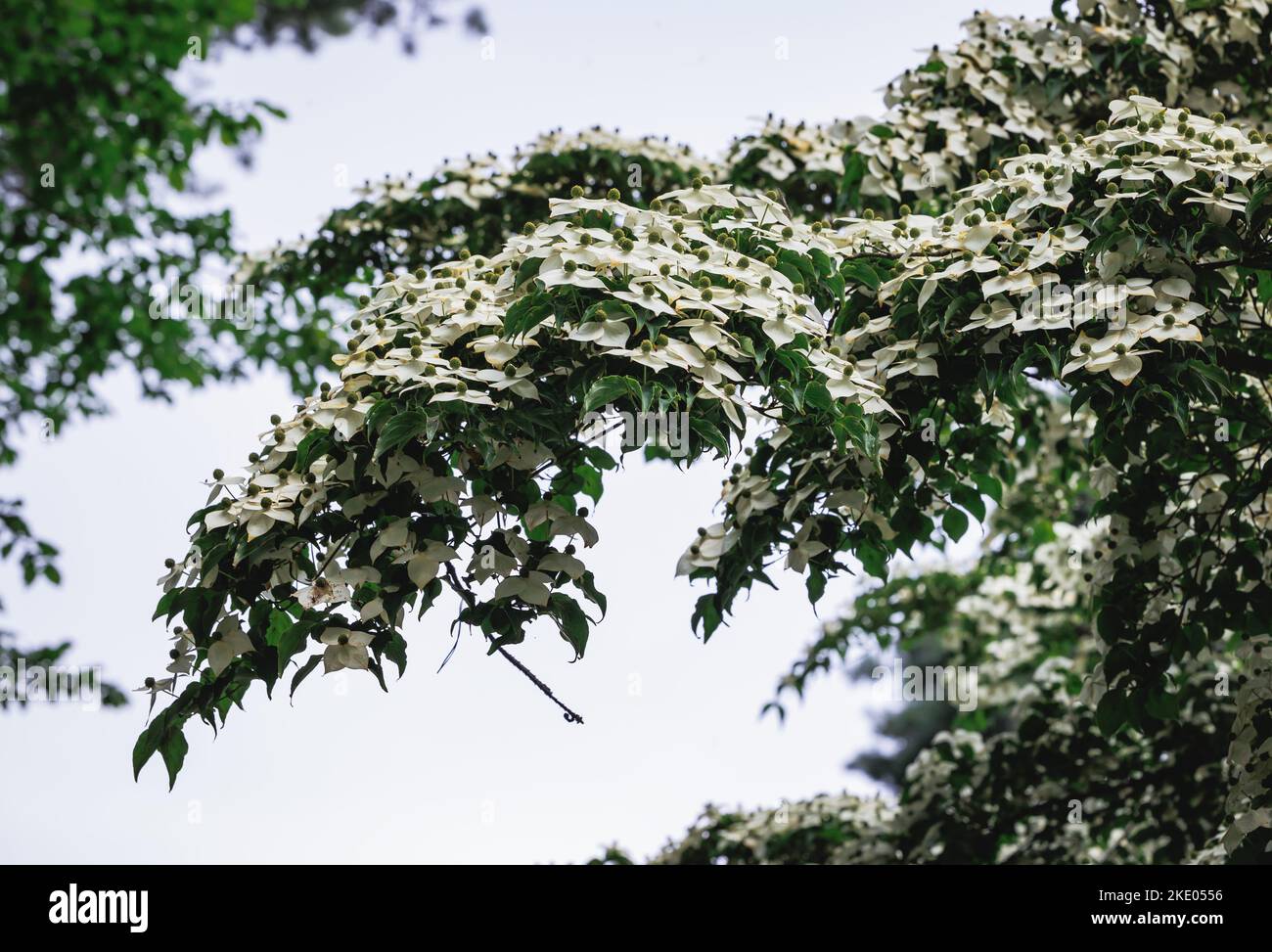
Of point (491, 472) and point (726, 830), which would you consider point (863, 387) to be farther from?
point (726, 830)

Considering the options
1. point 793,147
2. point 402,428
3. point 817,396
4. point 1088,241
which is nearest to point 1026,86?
point 793,147

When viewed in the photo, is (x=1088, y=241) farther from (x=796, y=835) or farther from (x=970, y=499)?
(x=796, y=835)

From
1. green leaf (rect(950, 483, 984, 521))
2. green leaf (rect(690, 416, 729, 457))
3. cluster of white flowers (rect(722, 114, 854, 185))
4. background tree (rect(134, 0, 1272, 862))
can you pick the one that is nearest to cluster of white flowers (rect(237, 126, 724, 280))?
cluster of white flowers (rect(722, 114, 854, 185))

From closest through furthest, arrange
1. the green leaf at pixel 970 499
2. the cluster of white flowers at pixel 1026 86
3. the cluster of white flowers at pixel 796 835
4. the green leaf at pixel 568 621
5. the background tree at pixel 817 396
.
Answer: the background tree at pixel 817 396 → the green leaf at pixel 568 621 → the green leaf at pixel 970 499 → the cluster of white flowers at pixel 1026 86 → the cluster of white flowers at pixel 796 835

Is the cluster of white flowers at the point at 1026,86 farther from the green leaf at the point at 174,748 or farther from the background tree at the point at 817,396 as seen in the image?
the green leaf at the point at 174,748

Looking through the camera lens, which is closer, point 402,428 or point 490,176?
point 402,428

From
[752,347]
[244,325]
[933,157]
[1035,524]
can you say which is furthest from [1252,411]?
[244,325]

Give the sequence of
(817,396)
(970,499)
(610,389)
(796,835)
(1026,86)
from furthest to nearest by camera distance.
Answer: (796,835) → (1026,86) → (970,499) → (817,396) → (610,389)

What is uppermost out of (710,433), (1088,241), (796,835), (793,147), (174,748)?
(793,147)

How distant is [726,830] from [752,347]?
301 cm

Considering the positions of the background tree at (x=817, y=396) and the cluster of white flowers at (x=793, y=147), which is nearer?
the background tree at (x=817, y=396)

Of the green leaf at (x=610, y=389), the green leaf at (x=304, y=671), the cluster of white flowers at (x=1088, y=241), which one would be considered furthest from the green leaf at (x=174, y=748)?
the cluster of white flowers at (x=1088, y=241)

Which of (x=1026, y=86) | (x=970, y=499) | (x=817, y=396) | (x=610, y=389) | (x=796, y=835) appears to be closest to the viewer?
(x=610, y=389)
